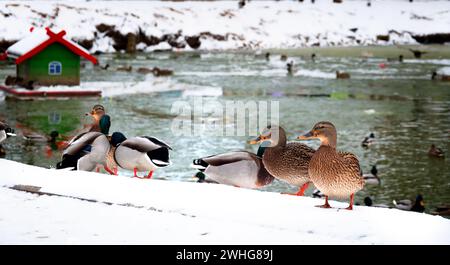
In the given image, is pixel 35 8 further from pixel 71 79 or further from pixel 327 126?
pixel 327 126

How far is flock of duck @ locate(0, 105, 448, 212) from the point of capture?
6344 mm

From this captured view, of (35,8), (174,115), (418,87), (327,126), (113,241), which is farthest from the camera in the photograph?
(35,8)

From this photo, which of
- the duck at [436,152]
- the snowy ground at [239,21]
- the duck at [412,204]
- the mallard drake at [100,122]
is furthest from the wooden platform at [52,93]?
the snowy ground at [239,21]

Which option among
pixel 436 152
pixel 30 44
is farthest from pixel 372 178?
pixel 30 44

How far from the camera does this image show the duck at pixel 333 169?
20.7 feet

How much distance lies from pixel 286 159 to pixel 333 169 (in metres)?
1.10

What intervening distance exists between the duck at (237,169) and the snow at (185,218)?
0.42m

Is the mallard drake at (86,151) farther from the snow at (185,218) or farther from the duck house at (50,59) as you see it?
the duck house at (50,59)

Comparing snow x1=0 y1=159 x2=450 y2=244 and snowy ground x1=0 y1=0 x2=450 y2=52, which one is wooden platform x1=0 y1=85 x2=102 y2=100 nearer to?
snow x1=0 y1=159 x2=450 y2=244

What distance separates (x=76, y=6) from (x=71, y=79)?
31744mm

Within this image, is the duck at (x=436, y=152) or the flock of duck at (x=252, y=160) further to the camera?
the duck at (x=436, y=152)

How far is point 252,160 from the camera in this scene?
7.77 meters

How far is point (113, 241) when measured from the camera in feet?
17.7
